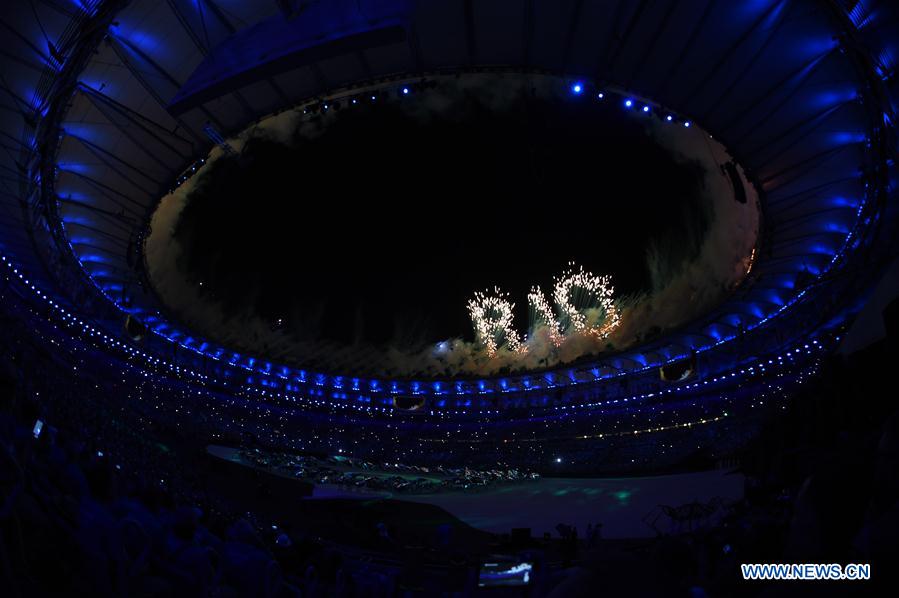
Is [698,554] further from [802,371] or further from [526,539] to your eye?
[802,371]

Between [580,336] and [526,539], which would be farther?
[580,336]

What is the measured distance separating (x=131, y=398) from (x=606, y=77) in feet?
152

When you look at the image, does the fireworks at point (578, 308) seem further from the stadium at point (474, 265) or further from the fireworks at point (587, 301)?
the stadium at point (474, 265)

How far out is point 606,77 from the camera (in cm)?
2038

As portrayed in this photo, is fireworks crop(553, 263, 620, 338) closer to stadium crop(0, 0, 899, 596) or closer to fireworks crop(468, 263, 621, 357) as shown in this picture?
fireworks crop(468, 263, 621, 357)

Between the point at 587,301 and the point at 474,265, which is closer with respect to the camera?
the point at 587,301

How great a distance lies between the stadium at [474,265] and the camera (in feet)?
32.8

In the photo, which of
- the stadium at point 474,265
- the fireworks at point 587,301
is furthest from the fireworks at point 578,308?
the stadium at point 474,265

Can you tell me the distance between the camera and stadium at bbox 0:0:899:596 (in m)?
9.98

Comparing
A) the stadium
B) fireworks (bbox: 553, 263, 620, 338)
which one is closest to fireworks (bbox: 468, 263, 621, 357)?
fireworks (bbox: 553, 263, 620, 338)

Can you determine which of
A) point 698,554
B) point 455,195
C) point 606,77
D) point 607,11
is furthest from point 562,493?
point 607,11

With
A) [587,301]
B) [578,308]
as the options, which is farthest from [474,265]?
[587,301]

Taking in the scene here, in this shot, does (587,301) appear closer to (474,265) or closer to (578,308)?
(578,308)

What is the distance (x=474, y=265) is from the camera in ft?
159
